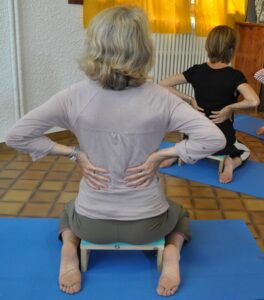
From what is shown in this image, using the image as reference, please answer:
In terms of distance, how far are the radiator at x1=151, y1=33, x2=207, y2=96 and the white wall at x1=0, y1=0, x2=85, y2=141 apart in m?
0.87

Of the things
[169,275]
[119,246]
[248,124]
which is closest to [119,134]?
[119,246]

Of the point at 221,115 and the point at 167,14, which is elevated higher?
the point at 167,14

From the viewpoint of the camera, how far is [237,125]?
3816 mm

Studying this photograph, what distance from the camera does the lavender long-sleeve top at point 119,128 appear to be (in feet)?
4.20

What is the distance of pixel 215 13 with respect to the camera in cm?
394

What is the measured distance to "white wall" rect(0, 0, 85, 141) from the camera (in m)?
2.72

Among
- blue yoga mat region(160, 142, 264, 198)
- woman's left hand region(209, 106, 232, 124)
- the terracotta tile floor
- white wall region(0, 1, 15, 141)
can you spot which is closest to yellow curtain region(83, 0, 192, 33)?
white wall region(0, 1, 15, 141)

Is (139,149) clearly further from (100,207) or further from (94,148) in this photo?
(100,207)

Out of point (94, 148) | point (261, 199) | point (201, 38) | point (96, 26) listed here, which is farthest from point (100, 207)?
point (201, 38)

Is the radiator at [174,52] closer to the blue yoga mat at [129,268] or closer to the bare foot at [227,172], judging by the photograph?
the bare foot at [227,172]

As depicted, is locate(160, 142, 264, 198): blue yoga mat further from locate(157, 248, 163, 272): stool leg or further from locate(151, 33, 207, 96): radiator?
locate(151, 33, 207, 96): radiator

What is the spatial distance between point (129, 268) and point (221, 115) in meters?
1.30

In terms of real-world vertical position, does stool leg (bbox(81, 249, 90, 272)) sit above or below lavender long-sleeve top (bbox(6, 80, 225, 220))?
below

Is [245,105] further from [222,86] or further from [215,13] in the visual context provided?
[215,13]
